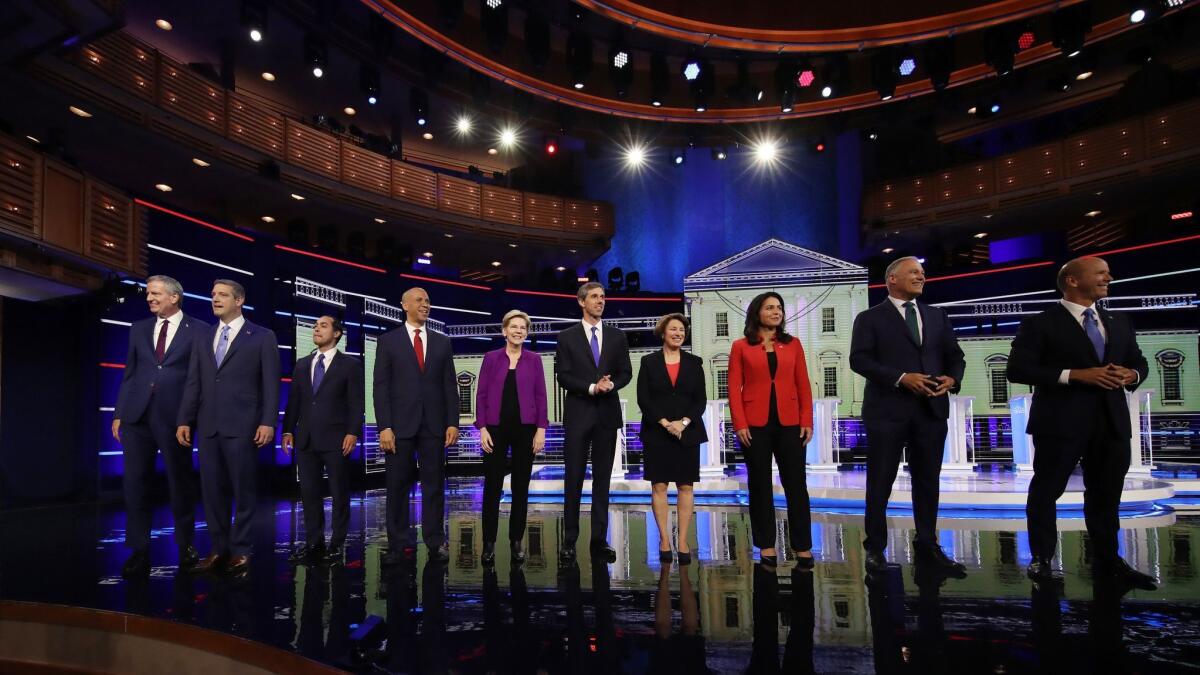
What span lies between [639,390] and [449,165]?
14.2m

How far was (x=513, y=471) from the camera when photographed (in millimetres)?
4184

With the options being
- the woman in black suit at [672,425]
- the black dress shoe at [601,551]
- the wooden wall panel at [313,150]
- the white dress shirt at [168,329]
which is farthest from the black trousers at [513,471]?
the wooden wall panel at [313,150]

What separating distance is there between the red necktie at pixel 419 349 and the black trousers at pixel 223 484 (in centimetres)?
106

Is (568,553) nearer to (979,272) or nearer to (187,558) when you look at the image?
(187,558)

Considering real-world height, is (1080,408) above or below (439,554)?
above

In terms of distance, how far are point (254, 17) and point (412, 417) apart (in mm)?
8318

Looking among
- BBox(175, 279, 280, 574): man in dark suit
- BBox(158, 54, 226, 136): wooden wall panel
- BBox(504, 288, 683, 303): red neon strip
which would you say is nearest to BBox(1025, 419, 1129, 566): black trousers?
BBox(175, 279, 280, 574): man in dark suit

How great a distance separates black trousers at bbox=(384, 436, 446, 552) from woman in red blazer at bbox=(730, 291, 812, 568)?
181 cm

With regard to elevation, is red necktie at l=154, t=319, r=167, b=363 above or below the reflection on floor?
above

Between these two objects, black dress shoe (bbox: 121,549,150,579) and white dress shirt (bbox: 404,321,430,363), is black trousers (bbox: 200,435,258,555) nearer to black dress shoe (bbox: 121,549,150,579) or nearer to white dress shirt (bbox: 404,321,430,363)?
black dress shoe (bbox: 121,549,150,579)

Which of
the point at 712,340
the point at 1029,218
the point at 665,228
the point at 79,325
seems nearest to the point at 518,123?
the point at 665,228

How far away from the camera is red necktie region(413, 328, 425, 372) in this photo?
4.17 meters

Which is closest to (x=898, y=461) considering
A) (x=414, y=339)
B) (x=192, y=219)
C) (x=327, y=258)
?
(x=414, y=339)

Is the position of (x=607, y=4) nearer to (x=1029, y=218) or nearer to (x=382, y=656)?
(x=1029, y=218)
